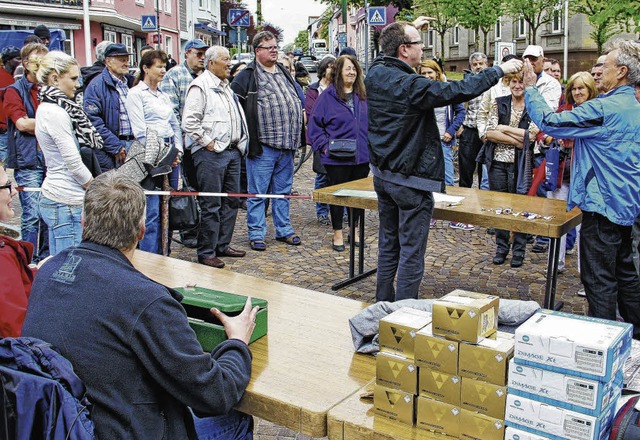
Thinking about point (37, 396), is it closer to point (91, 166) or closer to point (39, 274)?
point (39, 274)

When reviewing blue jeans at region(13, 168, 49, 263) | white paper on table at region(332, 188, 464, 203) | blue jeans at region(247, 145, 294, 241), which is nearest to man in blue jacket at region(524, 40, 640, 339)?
white paper on table at region(332, 188, 464, 203)

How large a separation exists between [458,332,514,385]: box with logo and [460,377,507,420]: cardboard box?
0.02 m

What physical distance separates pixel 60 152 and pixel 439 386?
3.69 metres

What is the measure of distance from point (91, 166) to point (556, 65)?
5994 mm

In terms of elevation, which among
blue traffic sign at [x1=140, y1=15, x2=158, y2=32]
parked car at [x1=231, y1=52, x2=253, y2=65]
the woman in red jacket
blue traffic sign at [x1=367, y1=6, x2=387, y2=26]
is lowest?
the woman in red jacket

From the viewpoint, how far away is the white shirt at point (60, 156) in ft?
16.1

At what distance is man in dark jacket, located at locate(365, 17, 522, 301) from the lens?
15.0ft

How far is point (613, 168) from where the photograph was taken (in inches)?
171

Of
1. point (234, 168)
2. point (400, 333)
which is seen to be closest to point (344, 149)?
point (234, 168)

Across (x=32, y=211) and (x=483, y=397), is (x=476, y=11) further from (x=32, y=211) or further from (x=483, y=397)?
(x=483, y=397)

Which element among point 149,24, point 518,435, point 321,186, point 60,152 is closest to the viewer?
point 518,435

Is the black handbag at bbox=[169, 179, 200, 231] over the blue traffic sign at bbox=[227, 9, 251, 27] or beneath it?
beneath

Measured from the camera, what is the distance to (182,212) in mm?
6504

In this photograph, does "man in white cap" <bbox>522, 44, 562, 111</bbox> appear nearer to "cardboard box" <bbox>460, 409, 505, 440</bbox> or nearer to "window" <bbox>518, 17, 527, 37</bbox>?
"cardboard box" <bbox>460, 409, 505, 440</bbox>
